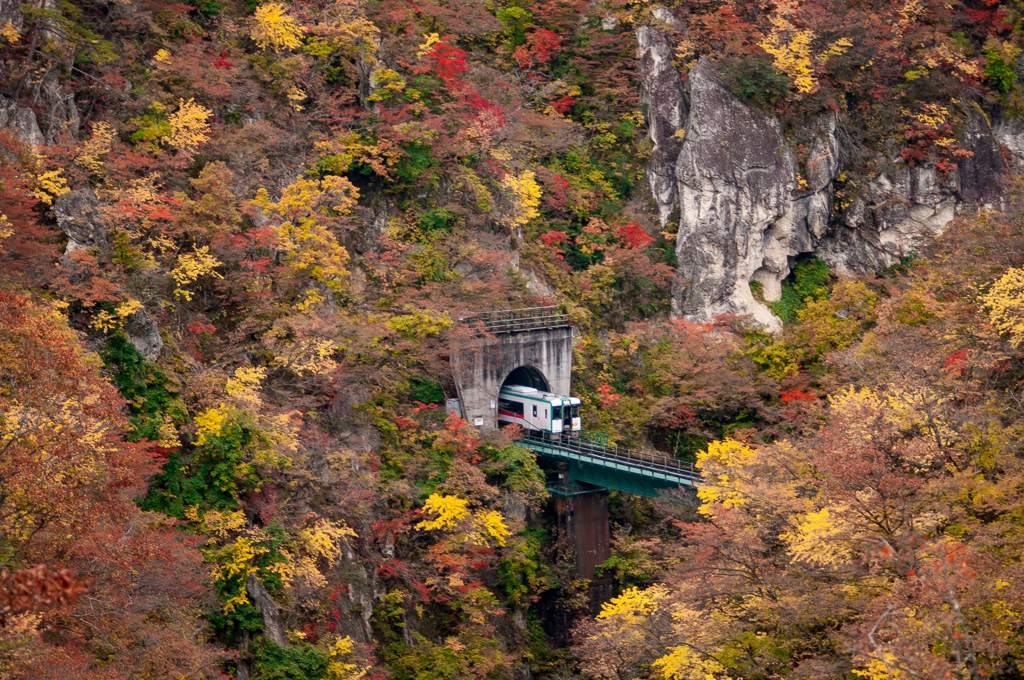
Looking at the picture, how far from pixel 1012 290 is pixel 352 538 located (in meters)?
20.8

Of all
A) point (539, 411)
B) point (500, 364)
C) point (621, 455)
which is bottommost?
point (621, 455)

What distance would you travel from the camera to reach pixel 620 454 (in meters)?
36.4

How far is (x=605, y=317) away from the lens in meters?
42.8

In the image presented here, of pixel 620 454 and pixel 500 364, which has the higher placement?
pixel 500 364

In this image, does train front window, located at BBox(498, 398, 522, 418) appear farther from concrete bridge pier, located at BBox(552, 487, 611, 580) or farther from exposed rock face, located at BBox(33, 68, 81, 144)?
exposed rock face, located at BBox(33, 68, 81, 144)

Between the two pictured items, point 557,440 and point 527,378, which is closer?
point 557,440

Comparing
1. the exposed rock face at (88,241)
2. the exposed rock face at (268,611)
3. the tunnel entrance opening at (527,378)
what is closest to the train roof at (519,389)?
the tunnel entrance opening at (527,378)

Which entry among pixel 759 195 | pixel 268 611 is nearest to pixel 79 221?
pixel 268 611

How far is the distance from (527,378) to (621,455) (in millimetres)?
6011

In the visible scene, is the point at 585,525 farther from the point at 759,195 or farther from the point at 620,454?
the point at 759,195

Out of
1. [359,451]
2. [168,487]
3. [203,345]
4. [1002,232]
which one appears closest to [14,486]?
[168,487]

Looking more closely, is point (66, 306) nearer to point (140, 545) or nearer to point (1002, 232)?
point (140, 545)

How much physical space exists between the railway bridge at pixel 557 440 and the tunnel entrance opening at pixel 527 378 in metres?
0.24

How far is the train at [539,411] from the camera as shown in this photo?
3575cm
